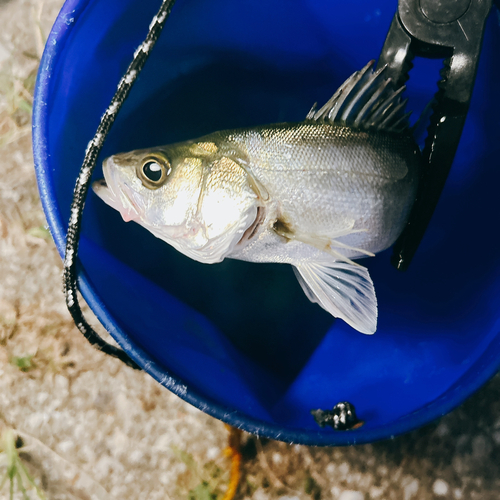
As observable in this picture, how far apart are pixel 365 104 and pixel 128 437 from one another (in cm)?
104

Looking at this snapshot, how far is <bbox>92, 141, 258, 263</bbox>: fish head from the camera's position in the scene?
0.78 metres

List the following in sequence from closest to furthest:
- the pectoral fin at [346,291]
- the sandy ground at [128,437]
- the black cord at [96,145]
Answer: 1. the black cord at [96,145]
2. the pectoral fin at [346,291]
3. the sandy ground at [128,437]

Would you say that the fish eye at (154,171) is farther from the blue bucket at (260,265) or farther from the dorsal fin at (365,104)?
the dorsal fin at (365,104)

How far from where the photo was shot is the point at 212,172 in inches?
30.9

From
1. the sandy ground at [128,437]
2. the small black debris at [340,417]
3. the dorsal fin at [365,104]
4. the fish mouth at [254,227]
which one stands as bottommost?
the sandy ground at [128,437]

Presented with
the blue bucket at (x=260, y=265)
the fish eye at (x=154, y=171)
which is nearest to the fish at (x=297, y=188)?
the fish eye at (x=154, y=171)

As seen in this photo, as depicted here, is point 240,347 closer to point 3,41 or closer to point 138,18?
point 138,18

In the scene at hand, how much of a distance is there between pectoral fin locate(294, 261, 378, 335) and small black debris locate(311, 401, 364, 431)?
0.16m

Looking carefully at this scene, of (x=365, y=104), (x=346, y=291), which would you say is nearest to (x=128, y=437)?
(x=346, y=291)

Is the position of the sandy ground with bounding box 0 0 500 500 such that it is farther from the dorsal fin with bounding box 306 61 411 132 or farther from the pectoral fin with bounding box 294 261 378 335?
the dorsal fin with bounding box 306 61 411 132

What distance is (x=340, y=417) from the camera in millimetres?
845

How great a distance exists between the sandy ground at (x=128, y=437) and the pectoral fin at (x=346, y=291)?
0.48 m

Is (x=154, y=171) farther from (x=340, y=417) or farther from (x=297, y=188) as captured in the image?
(x=340, y=417)

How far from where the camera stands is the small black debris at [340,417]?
83cm
